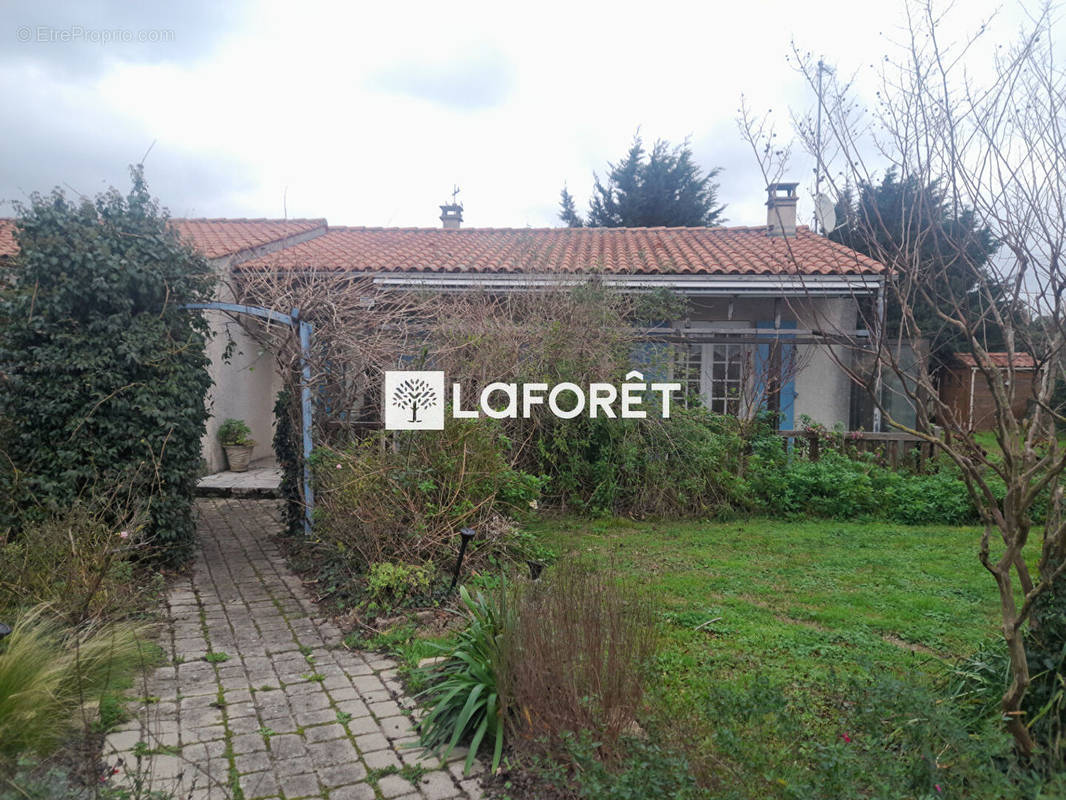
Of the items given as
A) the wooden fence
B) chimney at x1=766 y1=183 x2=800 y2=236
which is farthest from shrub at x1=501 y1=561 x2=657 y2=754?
chimney at x1=766 y1=183 x2=800 y2=236

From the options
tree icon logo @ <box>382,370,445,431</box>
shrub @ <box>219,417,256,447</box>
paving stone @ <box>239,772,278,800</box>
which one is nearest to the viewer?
paving stone @ <box>239,772,278,800</box>

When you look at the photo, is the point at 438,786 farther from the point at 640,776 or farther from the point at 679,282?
the point at 679,282

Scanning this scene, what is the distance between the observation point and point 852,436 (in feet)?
28.3

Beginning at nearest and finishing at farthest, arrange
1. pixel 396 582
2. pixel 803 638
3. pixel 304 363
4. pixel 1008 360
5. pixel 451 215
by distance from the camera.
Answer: pixel 1008 360
pixel 803 638
pixel 396 582
pixel 304 363
pixel 451 215

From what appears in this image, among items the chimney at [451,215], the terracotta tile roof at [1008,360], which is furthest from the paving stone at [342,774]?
the chimney at [451,215]

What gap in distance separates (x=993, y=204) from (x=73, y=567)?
18.2 feet

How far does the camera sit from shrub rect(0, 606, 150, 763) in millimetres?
2797

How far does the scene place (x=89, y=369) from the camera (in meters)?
5.36

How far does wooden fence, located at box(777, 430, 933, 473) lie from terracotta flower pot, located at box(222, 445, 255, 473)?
27.0 feet

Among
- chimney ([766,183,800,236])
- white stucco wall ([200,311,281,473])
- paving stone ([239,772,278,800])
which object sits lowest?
paving stone ([239,772,278,800])

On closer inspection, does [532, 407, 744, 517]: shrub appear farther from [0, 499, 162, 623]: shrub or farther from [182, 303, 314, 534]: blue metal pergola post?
[0, 499, 162, 623]: shrub

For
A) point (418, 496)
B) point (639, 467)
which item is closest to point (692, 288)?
point (639, 467)

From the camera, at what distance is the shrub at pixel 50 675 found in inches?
110

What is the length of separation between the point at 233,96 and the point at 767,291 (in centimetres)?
777
